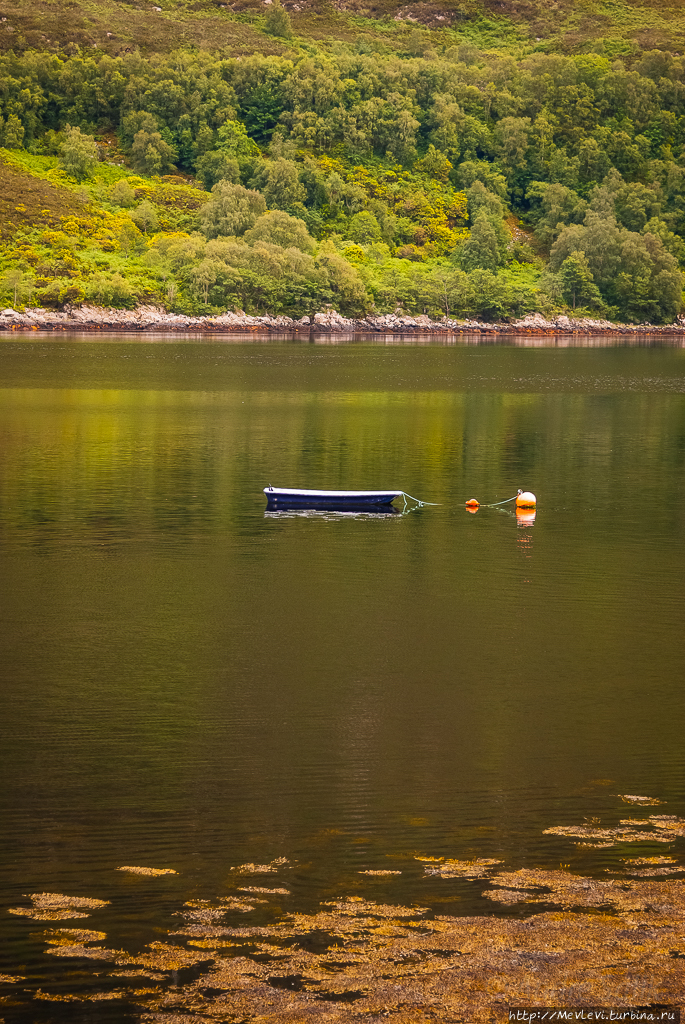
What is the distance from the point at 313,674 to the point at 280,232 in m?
163

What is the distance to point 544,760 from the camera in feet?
45.4

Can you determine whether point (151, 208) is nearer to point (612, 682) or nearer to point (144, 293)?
point (144, 293)

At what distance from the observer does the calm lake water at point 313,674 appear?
11109mm

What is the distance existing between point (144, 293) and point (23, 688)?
147094mm

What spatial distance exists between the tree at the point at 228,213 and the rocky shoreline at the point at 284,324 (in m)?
21.4

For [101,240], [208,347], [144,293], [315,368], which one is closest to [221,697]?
[315,368]

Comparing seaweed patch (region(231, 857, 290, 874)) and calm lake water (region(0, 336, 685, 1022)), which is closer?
seaweed patch (region(231, 857, 290, 874))

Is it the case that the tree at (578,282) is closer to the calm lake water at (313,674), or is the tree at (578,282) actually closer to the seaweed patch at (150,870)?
the calm lake water at (313,674)

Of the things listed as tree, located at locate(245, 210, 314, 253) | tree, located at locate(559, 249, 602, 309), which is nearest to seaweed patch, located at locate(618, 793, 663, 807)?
tree, located at locate(245, 210, 314, 253)

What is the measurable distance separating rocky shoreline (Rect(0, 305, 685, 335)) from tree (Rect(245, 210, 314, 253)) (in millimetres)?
14094

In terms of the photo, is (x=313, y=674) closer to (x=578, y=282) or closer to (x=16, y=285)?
(x=16, y=285)

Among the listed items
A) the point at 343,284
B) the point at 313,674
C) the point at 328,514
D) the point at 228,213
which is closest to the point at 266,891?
the point at 313,674

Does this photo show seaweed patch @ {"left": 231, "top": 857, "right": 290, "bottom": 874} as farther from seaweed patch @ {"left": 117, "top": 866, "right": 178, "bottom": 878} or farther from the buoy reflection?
the buoy reflection

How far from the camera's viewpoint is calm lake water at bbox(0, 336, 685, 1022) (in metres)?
11.1
